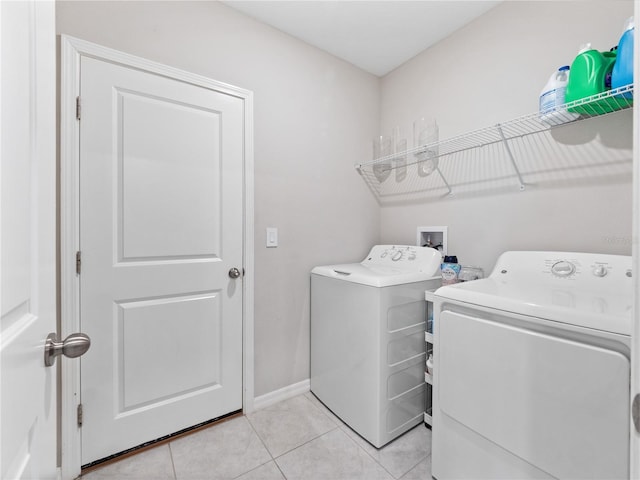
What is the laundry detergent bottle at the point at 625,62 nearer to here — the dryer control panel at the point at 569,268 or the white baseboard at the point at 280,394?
the dryer control panel at the point at 569,268

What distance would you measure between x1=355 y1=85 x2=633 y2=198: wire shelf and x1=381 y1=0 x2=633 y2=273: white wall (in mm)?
61

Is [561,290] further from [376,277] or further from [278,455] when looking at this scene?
[278,455]

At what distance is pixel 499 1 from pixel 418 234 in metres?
1.48

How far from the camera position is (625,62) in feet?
3.68

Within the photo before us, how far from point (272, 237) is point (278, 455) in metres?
1.23

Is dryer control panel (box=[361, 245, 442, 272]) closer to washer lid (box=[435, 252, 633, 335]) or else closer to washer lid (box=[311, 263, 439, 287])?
washer lid (box=[311, 263, 439, 287])

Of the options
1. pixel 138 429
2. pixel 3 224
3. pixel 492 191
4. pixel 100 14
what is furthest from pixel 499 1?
pixel 138 429

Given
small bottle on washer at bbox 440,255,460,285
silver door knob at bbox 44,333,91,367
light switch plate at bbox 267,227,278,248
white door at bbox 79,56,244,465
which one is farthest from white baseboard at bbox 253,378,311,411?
silver door knob at bbox 44,333,91,367

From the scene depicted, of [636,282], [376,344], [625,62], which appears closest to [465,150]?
[625,62]

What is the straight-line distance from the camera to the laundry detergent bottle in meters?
1.10

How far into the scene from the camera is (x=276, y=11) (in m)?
1.82

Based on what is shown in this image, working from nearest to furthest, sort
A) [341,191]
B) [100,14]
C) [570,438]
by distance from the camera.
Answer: [570,438]
[100,14]
[341,191]

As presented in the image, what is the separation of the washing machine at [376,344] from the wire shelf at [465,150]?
60 cm

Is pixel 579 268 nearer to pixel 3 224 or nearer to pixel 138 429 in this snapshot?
pixel 3 224
